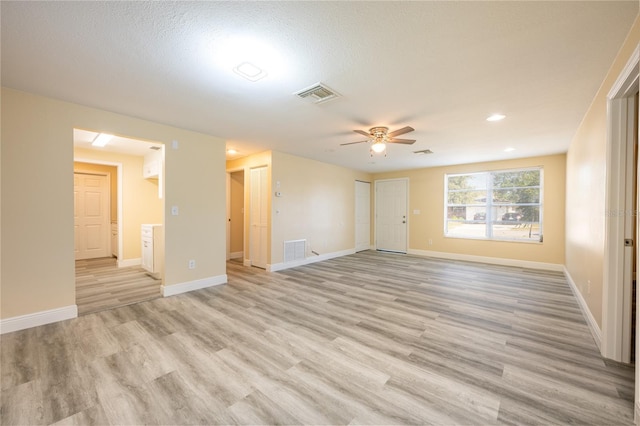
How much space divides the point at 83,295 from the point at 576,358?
19.1 feet

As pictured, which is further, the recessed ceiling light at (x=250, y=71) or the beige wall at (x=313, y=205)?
the beige wall at (x=313, y=205)

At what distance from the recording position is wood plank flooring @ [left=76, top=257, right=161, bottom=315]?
343 centimetres

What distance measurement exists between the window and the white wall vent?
3.87 meters

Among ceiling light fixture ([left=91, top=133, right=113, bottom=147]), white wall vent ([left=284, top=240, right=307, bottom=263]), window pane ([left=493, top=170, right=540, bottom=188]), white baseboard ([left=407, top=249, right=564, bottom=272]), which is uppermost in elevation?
ceiling light fixture ([left=91, top=133, right=113, bottom=147])

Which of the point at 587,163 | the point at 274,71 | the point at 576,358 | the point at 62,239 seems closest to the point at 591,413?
the point at 576,358

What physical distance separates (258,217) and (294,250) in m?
1.09

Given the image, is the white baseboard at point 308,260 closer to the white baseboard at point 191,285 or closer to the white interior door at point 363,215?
the white interior door at point 363,215

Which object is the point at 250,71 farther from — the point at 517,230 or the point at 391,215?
the point at 517,230

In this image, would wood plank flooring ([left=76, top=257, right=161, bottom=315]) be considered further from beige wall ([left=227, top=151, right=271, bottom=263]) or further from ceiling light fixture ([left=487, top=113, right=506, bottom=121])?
ceiling light fixture ([left=487, top=113, right=506, bottom=121])

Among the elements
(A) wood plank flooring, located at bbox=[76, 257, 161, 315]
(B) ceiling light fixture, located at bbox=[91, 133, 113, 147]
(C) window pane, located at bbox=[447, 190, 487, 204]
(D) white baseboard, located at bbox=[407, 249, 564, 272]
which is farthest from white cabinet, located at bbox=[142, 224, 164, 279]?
(C) window pane, located at bbox=[447, 190, 487, 204]

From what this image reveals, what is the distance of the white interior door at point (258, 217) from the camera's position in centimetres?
546

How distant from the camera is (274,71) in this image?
2.23m

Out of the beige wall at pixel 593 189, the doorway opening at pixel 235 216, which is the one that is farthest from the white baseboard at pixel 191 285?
the beige wall at pixel 593 189

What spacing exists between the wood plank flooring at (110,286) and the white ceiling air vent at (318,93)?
3473 millimetres
